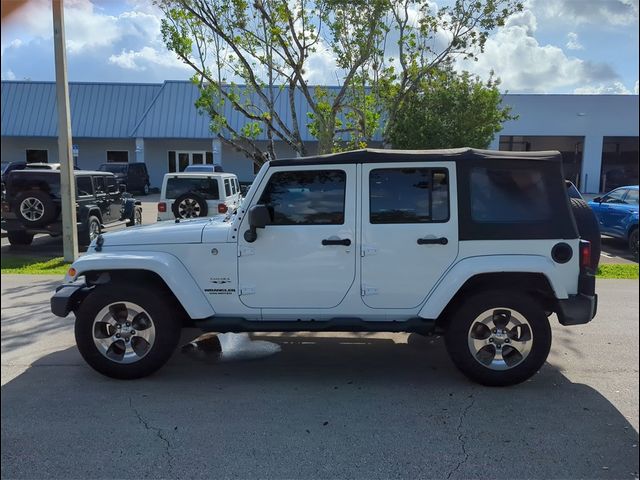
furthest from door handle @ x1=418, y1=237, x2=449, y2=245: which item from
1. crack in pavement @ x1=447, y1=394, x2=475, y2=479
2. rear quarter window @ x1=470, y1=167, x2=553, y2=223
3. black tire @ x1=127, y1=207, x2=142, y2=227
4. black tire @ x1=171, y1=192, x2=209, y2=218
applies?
black tire @ x1=127, y1=207, x2=142, y2=227

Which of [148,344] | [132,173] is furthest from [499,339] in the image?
[132,173]

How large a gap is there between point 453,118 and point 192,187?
28.0 feet

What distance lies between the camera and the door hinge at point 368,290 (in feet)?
13.7

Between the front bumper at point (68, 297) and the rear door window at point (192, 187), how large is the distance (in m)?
8.20

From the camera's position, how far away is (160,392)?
4.02 m

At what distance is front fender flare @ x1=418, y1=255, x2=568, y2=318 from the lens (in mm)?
4043

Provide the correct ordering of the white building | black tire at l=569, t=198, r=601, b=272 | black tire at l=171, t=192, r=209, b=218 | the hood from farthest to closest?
the white building < black tire at l=171, t=192, r=209, b=218 < black tire at l=569, t=198, r=601, b=272 < the hood

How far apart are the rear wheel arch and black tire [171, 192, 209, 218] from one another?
907 centimetres

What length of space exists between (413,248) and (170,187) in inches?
380

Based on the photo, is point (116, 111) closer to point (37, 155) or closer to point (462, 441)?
point (37, 155)

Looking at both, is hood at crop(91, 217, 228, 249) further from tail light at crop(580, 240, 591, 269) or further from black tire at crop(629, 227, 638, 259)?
black tire at crop(629, 227, 638, 259)

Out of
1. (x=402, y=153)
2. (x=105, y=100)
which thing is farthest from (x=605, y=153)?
(x=105, y=100)

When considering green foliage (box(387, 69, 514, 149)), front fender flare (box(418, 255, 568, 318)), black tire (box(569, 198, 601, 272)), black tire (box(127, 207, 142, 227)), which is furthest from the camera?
green foliage (box(387, 69, 514, 149))

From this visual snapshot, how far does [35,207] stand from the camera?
10.9m
